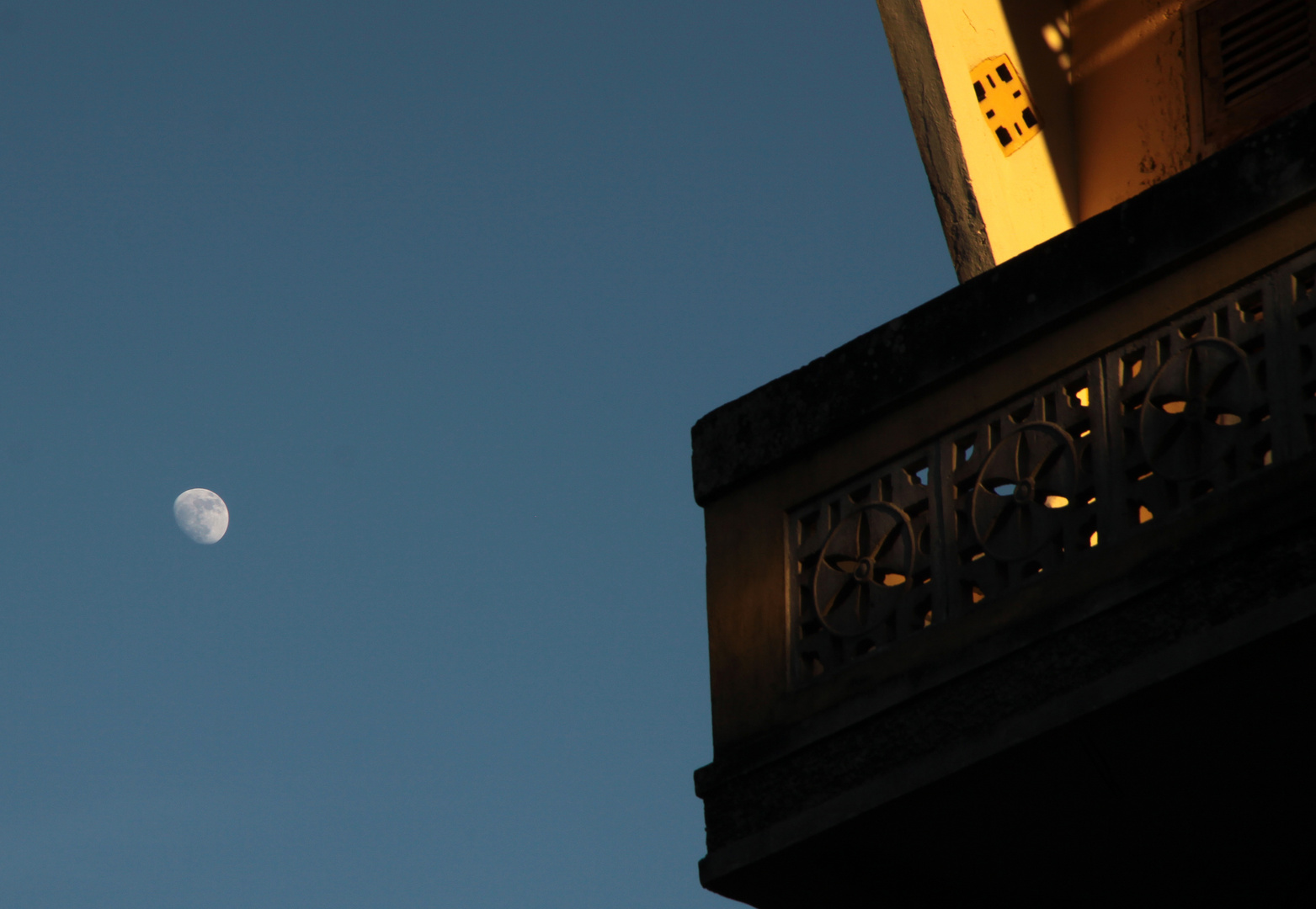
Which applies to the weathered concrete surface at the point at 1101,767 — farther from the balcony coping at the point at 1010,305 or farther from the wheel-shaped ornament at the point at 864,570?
the balcony coping at the point at 1010,305

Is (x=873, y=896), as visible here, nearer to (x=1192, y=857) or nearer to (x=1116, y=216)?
(x=1192, y=857)

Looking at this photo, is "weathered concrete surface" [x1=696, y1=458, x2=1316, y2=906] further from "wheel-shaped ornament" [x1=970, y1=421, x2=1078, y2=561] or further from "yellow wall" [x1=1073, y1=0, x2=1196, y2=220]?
"yellow wall" [x1=1073, y1=0, x2=1196, y2=220]

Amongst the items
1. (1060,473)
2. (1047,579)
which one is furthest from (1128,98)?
(1047,579)

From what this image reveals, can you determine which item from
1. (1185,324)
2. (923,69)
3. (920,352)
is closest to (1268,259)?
(1185,324)

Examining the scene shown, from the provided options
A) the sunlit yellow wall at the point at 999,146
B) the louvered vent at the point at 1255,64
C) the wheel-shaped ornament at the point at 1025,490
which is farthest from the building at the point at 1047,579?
the louvered vent at the point at 1255,64

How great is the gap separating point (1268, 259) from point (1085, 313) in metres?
0.47

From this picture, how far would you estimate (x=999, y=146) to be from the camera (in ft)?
23.0

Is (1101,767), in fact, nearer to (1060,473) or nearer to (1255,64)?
(1060,473)

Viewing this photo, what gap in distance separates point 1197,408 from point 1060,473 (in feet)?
1.21

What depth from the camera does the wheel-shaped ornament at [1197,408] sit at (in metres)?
4.11

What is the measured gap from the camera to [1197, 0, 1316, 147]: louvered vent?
21.8 feet

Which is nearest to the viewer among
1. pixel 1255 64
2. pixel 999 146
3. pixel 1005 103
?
pixel 1255 64

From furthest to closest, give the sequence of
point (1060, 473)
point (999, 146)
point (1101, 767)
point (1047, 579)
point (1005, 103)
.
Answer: point (1005, 103), point (999, 146), point (1060, 473), point (1047, 579), point (1101, 767)

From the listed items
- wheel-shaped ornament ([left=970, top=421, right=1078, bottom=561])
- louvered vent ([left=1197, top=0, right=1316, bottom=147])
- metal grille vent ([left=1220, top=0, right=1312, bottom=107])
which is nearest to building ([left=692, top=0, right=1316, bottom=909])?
wheel-shaped ornament ([left=970, top=421, right=1078, bottom=561])
